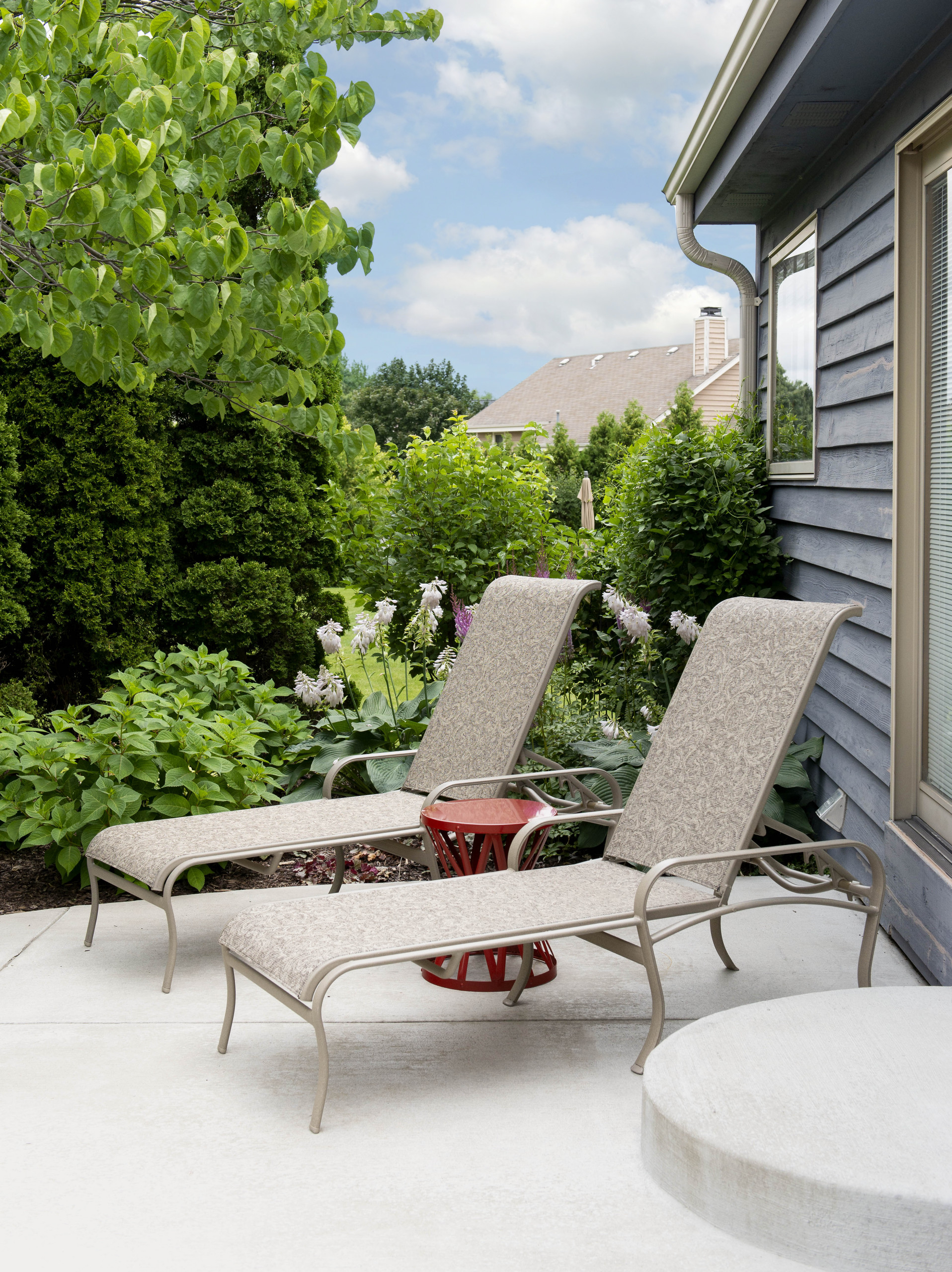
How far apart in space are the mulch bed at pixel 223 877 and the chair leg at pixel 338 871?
0.86 ft

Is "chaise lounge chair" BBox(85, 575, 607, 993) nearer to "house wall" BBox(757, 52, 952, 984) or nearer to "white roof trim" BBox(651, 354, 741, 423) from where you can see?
"house wall" BBox(757, 52, 952, 984)

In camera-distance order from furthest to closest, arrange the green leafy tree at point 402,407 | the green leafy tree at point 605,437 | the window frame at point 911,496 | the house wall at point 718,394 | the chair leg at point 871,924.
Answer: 1. the green leafy tree at point 402,407
2. the house wall at point 718,394
3. the green leafy tree at point 605,437
4. the window frame at point 911,496
5. the chair leg at point 871,924

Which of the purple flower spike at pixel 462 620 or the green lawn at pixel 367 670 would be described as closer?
the purple flower spike at pixel 462 620

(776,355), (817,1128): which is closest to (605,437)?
(776,355)

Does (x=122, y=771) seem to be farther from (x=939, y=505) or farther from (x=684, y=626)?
(x=939, y=505)

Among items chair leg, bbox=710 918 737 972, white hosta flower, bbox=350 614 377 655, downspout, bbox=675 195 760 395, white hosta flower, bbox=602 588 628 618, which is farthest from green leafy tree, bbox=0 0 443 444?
downspout, bbox=675 195 760 395

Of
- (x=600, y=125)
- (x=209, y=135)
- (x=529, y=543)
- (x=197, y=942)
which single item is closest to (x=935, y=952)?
(x=197, y=942)

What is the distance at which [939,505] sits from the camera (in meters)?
3.56

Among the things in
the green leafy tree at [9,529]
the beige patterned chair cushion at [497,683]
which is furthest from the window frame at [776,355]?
the green leafy tree at [9,529]

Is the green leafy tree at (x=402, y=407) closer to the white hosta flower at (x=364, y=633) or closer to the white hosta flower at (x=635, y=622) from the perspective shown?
the white hosta flower at (x=364, y=633)

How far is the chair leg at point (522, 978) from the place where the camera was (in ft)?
10.6

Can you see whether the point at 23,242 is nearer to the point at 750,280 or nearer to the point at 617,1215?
the point at 617,1215

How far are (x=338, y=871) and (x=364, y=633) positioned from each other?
54.4 inches

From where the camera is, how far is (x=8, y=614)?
6.07m
